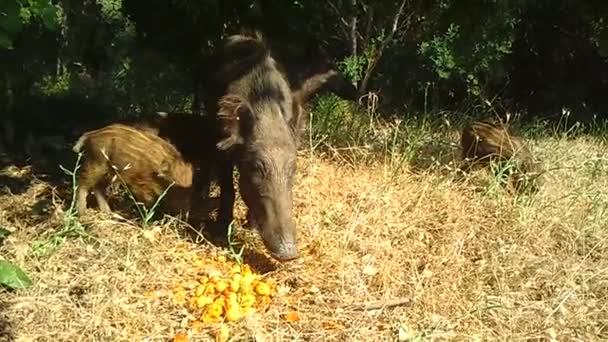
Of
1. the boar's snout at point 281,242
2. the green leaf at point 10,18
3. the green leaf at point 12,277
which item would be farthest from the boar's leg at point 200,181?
the green leaf at point 10,18

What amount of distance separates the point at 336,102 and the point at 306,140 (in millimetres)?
1677

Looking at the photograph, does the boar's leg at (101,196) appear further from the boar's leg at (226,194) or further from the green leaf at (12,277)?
the green leaf at (12,277)

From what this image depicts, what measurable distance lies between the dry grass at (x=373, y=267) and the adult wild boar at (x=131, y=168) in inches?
8.9

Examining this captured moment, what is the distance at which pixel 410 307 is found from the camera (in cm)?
455

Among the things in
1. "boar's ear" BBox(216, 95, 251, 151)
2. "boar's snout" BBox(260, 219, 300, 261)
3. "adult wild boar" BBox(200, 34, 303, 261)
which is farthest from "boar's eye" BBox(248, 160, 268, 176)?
"boar's snout" BBox(260, 219, 300, 261)

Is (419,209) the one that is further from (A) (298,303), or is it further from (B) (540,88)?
(B) (540,88)

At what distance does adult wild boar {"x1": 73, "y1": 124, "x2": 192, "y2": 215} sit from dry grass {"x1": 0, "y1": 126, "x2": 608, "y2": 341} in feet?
0.74

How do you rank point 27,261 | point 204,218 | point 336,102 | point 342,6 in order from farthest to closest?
point 342,6 → point 336,102 → point 204,218 → point 27,261

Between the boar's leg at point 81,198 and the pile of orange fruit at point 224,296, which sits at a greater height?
the boar's leg at point 81,198

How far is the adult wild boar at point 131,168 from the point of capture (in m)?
5.17

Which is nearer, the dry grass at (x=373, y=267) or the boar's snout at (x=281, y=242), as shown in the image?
the dry grass at (x=373, y=267)

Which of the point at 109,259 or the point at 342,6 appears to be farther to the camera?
the point at 342,6

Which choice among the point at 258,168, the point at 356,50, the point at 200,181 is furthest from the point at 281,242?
the point at 356,50

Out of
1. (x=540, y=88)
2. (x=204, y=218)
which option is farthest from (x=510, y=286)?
(x=540, y=88)
